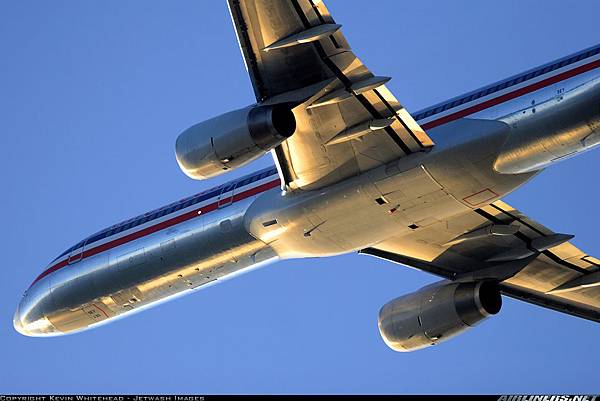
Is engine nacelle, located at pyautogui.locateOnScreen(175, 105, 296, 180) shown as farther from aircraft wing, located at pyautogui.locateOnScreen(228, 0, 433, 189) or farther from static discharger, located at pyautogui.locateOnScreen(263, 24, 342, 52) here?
static discharger, located at pyautogui.locateOnScreen(263, 24, 342, 52)

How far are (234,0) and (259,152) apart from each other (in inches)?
133

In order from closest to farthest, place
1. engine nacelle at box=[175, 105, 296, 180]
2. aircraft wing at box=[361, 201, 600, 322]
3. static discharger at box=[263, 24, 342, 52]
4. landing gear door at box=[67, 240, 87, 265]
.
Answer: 1. static discharger at box=[263, 24, 342, 52]
2. engine nacelle at box=[175, 105, 296, 180]
3. aircraft wing at box=[361, 201, 600, 322]
4. landing gear door at box=[67, 240, 87, 265]

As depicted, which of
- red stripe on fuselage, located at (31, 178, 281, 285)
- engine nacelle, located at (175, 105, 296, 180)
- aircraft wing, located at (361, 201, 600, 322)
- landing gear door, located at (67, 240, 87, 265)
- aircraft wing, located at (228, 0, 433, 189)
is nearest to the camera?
aircraft wing, located at (228, 0, 433, 189)

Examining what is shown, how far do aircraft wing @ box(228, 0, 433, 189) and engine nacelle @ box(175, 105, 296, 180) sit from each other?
1.55 feet

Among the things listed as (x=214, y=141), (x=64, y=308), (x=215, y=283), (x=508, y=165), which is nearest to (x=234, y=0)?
(x=214, y=141)

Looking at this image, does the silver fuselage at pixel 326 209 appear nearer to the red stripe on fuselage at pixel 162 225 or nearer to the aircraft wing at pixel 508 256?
the red stripe on fuselage at pixel 162 225

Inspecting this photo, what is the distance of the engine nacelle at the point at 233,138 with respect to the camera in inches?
1082

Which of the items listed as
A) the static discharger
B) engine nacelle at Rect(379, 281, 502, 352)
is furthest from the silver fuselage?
the static discharger

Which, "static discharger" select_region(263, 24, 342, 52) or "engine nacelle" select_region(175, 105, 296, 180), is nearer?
"static discharger" select_region(263, 24, 342, 52)

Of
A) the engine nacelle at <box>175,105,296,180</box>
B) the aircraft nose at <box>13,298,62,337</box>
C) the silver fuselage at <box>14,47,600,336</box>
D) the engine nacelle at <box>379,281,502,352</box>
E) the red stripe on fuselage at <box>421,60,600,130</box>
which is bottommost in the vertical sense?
the engine nacelle at <box>379,281,502,352</box>

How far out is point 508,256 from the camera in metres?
34.0

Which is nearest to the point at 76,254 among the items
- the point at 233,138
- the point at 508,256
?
the point at 233,138

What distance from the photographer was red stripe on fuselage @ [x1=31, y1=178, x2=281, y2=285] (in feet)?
107

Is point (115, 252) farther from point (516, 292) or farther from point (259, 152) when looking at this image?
point (516, 292)
